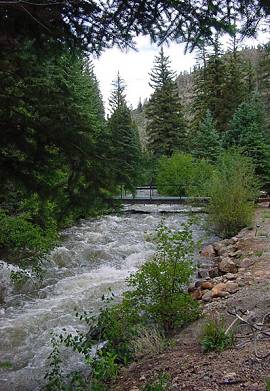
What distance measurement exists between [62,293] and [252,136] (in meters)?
18.4

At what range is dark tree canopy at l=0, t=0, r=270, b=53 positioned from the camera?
320cm

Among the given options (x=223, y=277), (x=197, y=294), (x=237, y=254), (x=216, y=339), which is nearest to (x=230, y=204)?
(x=237, y=254)

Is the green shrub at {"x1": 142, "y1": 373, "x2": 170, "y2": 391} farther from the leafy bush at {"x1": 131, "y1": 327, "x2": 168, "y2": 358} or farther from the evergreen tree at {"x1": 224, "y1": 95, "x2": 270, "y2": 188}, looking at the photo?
the evergreen tree at {"x1": 224, "y1": 95, "x2": 270, "y2": 188}

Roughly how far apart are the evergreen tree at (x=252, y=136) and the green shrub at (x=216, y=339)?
60.4 feet

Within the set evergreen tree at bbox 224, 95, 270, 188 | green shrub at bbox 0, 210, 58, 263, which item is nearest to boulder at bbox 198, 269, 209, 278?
green shrub at bbox 0, 210, 58, 263

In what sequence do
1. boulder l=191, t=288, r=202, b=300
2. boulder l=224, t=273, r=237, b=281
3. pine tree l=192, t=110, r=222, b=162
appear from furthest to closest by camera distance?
pine tree l=192, t=110, r=222, b=162 < boulder l=224, t=273, r=237, b=281 < boulder l=191, t=288, r=202, b=300

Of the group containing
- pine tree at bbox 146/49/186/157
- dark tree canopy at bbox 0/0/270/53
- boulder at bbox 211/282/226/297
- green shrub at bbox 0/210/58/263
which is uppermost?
pine tree at bbox 146/49/186/157

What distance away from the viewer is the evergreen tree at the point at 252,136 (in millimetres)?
22750

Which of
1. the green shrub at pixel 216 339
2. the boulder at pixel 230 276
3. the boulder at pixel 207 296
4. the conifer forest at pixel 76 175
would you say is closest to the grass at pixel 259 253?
the boulder at pixel 230 276

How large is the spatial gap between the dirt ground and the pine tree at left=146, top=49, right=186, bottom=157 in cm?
2727

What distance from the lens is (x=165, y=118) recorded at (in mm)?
33875

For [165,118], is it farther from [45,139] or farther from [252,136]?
[45,139]

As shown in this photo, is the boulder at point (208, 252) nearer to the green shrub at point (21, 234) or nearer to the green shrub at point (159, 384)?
the green shrub at point (21, 234)

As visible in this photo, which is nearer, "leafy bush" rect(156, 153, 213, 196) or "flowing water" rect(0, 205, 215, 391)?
"flowing water" rect(0, 205, 215, 391)
